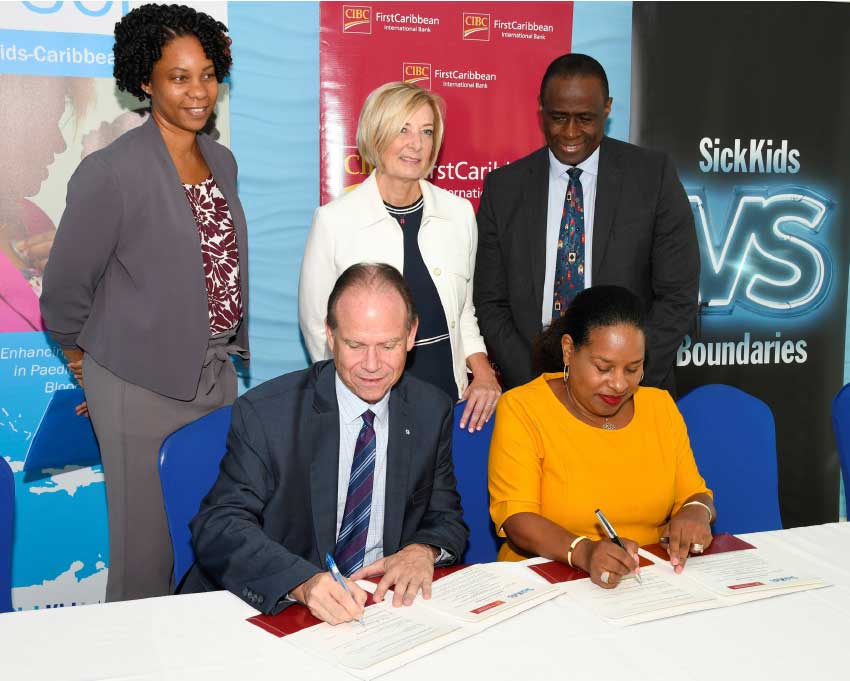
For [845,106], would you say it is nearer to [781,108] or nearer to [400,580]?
[781,108]

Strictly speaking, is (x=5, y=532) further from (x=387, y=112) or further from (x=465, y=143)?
(x=465, y=143)

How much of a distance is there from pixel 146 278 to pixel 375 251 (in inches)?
29.6

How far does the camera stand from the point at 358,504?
229cm

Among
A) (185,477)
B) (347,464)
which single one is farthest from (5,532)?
(347,464)

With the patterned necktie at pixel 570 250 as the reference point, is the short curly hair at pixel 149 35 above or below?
above

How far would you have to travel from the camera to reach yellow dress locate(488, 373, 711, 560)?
2.46 m

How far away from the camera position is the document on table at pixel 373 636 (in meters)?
1.68

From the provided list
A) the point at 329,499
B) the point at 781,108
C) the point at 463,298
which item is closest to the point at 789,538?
the point at 329,499

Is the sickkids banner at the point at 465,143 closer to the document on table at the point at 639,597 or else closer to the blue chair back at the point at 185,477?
the blue chair back at the point at 185,477

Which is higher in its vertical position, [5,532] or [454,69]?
[454,69]

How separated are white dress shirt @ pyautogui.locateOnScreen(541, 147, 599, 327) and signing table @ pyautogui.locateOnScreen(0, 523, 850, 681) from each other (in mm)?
1545

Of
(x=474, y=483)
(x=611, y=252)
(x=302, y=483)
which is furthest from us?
(x=611, y=252)

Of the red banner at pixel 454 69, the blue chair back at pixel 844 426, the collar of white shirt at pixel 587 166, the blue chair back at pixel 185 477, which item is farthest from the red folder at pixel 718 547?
the red banner at pixel 454 69

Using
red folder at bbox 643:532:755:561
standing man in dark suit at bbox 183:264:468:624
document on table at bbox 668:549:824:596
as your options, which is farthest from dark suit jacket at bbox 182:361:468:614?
document on table at bbox 668:549:824:596
